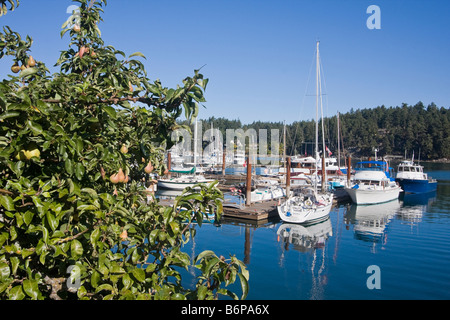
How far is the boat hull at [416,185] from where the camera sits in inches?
1879

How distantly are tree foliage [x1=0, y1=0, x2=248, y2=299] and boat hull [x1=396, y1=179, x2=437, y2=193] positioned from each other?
168ft

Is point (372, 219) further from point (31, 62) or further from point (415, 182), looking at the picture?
point (31, 62)

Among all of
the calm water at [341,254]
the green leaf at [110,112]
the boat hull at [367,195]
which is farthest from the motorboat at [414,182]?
the green leaf at [110,112]

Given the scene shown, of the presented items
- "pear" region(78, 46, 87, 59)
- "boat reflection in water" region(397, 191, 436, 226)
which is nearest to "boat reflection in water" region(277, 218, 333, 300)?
"boat reflection in water" region(397, 191, 436, 226)

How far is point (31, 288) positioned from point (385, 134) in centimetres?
16217

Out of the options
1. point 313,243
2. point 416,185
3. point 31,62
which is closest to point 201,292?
point 31,62

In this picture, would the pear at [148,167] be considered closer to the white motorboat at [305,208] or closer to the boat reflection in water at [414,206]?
the white motorboat at [305,208]

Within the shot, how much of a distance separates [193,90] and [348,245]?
21425mm

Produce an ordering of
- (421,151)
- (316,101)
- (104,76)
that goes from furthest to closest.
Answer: (421,151)
(316,101)
(104,76)

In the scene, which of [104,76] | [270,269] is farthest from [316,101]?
[104,76]

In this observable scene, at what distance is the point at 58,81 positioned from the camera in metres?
3.51

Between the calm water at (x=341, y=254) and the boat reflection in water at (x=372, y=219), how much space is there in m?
0.07
